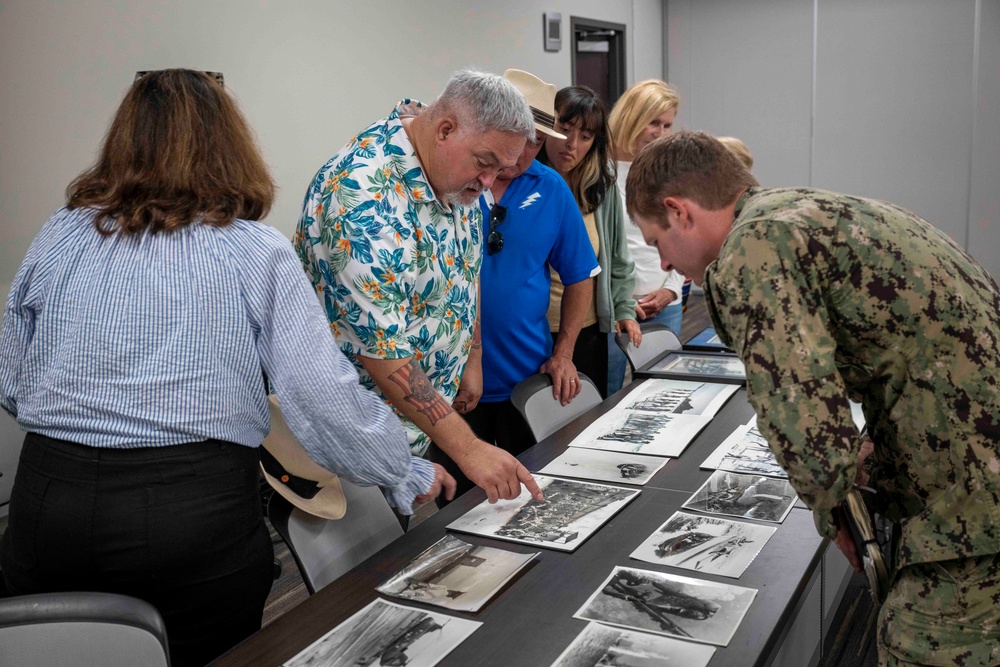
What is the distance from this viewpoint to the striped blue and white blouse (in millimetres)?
1342

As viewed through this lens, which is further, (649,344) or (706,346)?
(649,344)

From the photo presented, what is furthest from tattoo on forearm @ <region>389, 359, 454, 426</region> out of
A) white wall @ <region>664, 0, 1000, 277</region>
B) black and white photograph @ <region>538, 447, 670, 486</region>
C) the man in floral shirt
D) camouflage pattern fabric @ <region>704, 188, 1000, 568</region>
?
white wall @ <region>664, 0, 1000, 277</region>

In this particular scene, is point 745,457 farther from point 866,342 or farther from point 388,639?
point 388,639

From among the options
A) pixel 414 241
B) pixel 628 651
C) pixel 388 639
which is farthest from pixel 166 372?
pixel 628 651

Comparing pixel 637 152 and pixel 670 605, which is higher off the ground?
pixel 637 152

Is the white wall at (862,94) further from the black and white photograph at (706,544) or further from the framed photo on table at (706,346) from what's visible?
the black and white photograph at (706,544)

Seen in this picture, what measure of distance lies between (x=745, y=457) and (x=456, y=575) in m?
0.87

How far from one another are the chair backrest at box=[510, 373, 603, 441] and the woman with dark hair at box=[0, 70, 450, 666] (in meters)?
1.06

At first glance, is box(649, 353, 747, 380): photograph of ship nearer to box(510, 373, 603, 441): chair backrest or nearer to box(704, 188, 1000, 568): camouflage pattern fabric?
box(510, 373, 603, 441): chair backrest

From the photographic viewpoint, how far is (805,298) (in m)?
1.18

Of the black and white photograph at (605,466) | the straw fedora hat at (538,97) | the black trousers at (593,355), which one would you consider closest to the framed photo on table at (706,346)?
the black trousers at (593,355)

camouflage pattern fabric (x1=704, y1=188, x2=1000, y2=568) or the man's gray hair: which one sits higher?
the man's gray hair

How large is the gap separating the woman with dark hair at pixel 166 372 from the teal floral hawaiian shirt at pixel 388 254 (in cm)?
31

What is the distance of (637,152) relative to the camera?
3617 millimetres
